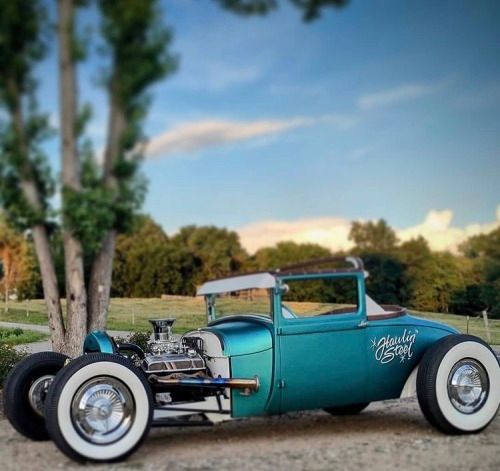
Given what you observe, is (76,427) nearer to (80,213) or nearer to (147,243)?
(80,213)

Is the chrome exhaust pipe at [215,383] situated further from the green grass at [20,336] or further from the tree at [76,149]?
the green grass at [20,336]

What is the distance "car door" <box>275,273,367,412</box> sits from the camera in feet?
22.0

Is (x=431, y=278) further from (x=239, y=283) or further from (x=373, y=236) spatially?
(x=239, y=283)

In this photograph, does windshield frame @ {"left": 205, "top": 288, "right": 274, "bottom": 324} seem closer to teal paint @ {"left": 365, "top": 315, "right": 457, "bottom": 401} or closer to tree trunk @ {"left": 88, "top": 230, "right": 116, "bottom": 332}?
teal paint @ {"left": 365, "top": 315, "right": 457, "bottom": 401}

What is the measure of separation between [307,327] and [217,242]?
20.6 meters

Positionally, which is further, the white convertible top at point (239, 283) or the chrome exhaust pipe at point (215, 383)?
the white convertible top at point (239, 283)

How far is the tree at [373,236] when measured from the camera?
25.5 m

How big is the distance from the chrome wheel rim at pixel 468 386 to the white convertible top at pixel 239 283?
198cm

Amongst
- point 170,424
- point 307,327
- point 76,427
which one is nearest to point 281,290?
point 307,327

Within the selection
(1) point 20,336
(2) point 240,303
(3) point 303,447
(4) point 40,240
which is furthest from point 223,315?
(1) point 20,336

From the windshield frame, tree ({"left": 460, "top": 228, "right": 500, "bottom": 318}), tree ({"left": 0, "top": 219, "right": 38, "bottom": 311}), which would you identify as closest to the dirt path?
the windshield frame

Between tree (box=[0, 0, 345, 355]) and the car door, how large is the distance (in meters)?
3.79

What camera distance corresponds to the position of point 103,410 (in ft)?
20.2

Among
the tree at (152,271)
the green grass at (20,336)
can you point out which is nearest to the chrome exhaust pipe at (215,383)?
the green grass at (20,336)
